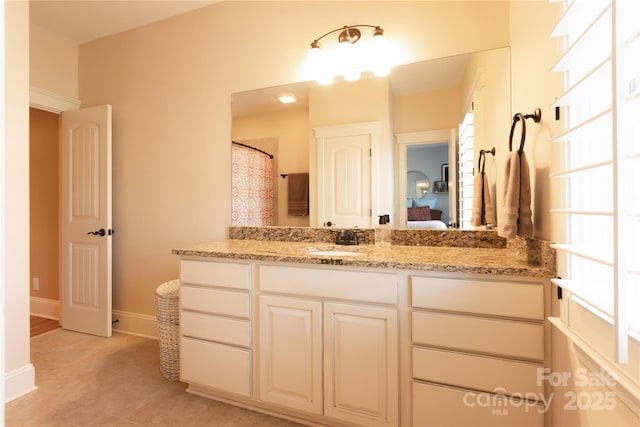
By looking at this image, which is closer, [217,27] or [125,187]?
[217,27]

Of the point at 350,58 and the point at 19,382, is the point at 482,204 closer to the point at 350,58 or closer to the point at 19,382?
the point at 350,58

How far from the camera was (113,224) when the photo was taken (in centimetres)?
303

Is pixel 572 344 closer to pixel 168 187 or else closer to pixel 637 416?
pixel 637 416

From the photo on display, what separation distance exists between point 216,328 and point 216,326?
11 millimetres

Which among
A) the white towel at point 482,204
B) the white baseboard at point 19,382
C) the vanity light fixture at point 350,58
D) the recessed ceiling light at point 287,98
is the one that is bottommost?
the white baseboard at point 19,382

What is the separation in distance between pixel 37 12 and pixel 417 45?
10.1 feet

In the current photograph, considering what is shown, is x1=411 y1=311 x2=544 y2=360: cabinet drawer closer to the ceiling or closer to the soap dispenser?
the soap dispenser

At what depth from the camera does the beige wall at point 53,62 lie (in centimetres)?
286

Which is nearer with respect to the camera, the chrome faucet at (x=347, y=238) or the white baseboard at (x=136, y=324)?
the chrome faucet at (x=347, y=238)

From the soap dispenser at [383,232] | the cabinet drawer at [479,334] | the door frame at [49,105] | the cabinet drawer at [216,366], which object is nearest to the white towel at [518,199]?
the cabinet drawer at [479,334]

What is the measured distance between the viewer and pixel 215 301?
1831mm

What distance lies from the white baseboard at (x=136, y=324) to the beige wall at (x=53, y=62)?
2154 mm

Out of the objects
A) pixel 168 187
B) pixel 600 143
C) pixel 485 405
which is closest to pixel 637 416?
pixel 485 405

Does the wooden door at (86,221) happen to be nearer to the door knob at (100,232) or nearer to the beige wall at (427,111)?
the door knob at (100,232)
